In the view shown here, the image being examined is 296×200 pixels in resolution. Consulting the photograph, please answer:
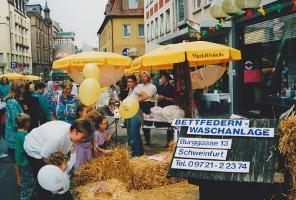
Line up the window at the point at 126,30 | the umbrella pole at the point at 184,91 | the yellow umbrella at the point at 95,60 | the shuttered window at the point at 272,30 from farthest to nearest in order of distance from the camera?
1. the window at the point at 126,30
2. the shuttered window at the point at 272,30
3. the yellow umbrella at the point at 95,60
4. the umbrella pole at the point at 184,91

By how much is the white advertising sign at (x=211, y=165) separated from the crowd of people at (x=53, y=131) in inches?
42.8

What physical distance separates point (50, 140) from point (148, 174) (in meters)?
2.21

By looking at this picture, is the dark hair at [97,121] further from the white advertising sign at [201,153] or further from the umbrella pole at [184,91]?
the white advertising sign at [201,153]

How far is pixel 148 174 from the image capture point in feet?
22.5

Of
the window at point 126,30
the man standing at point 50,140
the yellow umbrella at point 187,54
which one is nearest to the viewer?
the man standing at point 50,140

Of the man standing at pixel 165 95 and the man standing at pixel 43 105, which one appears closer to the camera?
the man standing at pixel 43 105

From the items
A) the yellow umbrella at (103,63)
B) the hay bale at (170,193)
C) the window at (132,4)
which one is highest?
the window at (132,4)

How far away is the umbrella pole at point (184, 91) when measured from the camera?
9844mm

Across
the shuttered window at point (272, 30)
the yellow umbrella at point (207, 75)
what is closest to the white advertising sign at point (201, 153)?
the yellow umbrella at point (207, 75)

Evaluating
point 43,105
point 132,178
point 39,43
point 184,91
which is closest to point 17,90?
point 43,105

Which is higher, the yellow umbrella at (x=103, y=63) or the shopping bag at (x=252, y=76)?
the yellow umbrella at (x=103, y=63)

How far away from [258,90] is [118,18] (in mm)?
38274

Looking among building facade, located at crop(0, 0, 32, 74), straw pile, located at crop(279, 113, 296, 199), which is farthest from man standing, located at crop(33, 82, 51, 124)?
building facade, located at crop(0, 0, 32, 74)

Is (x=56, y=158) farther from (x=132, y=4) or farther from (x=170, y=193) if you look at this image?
(x=132, y=4)
